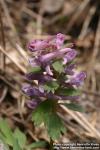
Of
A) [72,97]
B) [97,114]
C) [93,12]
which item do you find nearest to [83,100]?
[97,114]

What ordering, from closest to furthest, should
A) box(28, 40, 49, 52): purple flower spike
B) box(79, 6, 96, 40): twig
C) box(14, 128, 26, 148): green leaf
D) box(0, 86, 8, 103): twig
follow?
box(28, 40, 49, 52): purple flower spike, box(14, 128, 26, 148): green leaf, box(0, 86, 8, 103): twig, box(79, 6, 96, 40): twig

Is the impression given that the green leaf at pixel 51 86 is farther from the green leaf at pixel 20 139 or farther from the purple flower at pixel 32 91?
the green leaf at pixel 20 139

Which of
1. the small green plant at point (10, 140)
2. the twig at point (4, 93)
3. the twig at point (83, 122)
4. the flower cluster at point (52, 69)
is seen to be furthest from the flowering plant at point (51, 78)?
the twig at point (4, 93)

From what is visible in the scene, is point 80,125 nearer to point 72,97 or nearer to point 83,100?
point 83,100

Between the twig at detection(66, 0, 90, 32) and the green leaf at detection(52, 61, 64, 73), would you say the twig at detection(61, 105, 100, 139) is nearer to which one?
the green leaf at detection(52, 61, 64, 73)

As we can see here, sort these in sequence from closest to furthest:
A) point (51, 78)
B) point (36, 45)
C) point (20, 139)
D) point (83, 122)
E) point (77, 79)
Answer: point (36, 45) < point (51, 78) < point (77, 79) < point (20, 139) < point (83, 122)

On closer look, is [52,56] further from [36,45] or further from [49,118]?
Answer: [49,118]

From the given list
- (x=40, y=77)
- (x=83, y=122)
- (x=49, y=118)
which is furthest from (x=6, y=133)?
(x=83, y=122)

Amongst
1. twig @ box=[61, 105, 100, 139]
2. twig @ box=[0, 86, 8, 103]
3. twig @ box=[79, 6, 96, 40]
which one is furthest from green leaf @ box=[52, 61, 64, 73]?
twig @ box=[79, 6, 96, 40]
